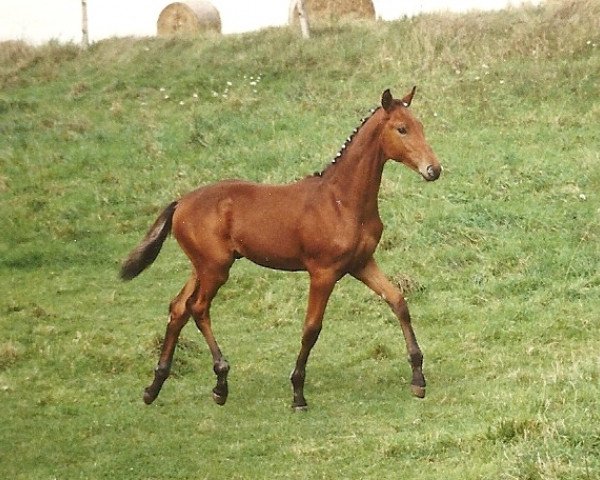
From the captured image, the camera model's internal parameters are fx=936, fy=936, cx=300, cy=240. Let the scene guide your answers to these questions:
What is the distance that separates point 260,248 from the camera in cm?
888

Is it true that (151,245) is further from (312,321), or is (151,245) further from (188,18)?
(188,18)

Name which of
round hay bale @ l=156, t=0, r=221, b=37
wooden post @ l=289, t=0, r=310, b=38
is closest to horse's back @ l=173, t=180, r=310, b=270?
wooden post @ l=289, t=0, r=310, b=38

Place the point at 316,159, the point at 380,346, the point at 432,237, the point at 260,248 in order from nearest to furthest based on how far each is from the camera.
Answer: the point at 260,248
the point at 380,346
the point at 432,237
the point at 316,159

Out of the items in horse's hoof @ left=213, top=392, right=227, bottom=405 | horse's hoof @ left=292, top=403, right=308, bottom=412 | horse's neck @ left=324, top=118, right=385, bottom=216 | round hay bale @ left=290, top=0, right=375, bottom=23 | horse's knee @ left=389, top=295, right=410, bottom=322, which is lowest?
horse's hoof @ left=213, top=392, right=227, bottom=405

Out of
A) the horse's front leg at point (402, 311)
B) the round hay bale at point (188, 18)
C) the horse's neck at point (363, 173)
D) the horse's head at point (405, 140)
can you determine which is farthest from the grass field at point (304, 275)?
the round hay bale at point (188, 18)

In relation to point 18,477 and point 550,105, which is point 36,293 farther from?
point 550,105

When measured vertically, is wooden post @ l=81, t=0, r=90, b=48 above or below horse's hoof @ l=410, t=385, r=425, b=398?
above

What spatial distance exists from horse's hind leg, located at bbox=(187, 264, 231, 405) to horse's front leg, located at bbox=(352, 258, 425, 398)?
132 cm

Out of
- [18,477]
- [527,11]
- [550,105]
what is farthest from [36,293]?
[527,11]

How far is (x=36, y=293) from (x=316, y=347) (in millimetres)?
4813

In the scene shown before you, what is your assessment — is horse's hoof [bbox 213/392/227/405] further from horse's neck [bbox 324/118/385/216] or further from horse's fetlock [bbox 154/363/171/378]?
horse's neck [bbox 324/118/385/216]

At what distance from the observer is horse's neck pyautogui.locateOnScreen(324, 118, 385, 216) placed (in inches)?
336

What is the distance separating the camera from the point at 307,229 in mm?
8562

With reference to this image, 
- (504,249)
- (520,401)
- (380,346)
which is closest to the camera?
(520,401)
